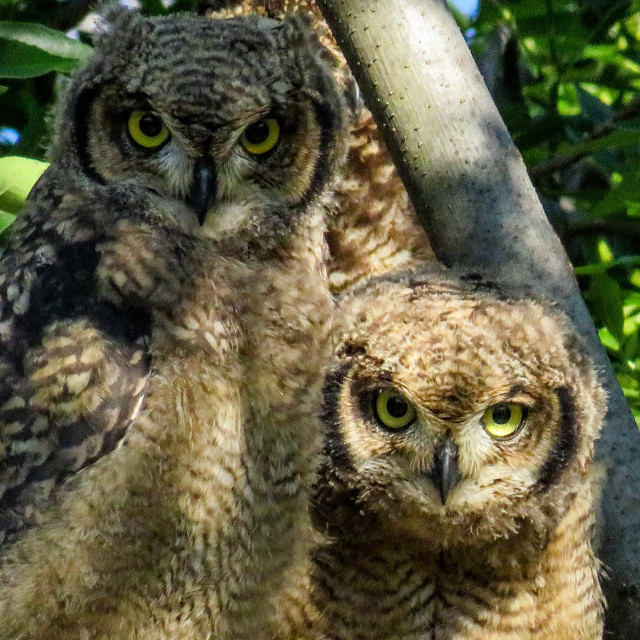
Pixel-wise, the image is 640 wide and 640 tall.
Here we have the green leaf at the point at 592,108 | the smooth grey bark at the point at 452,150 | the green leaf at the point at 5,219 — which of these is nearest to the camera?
the smooth grey bark at the point at 452,150

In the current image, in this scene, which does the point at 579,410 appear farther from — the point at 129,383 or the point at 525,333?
the point at 129,383

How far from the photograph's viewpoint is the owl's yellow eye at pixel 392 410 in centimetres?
257

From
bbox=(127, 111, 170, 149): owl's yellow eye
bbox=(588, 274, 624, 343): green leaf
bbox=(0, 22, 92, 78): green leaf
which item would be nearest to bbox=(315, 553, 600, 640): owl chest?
bbox=(588, 274, 624, 343): green leaf

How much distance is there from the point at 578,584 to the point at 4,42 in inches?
72.4

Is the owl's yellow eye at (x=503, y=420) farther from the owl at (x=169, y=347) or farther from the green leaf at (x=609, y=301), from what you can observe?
the green leaf at (x=609, y=301)

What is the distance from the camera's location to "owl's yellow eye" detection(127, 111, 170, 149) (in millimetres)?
2607

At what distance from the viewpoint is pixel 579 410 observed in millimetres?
2539

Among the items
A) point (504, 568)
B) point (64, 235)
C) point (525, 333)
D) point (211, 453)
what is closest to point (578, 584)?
point (504, 568)

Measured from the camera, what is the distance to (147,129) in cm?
262

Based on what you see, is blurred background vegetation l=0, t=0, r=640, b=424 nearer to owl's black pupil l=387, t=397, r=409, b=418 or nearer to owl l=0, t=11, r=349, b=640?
owl l=0, t=11, r=349, b=640

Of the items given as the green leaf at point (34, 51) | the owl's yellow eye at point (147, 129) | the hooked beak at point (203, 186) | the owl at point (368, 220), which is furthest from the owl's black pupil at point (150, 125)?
the owl at point (368, 220)

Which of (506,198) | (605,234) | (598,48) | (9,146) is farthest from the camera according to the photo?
(598,48)

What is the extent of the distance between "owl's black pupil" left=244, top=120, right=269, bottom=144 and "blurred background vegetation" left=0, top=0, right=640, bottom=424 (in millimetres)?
532

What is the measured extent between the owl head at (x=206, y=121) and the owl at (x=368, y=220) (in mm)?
199
